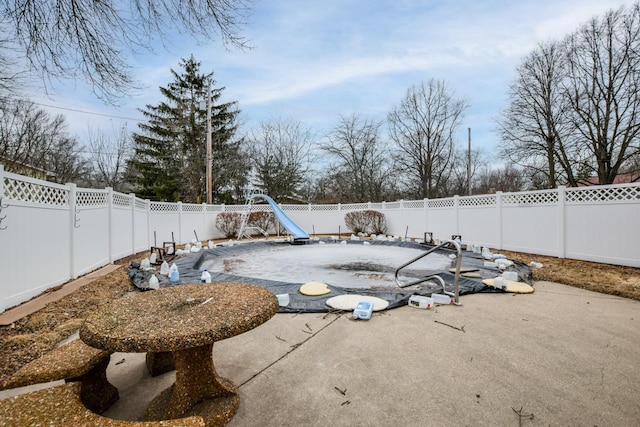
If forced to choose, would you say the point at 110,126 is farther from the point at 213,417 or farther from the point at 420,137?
the point at 213,417

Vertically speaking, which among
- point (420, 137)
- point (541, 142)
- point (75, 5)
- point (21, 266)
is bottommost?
point (21, 266)

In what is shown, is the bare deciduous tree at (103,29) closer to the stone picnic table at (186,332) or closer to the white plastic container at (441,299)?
the stone picnic table at (186,332)

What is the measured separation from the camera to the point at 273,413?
1.50 metres

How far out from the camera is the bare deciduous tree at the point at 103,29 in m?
2.60

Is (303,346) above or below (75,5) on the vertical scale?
below

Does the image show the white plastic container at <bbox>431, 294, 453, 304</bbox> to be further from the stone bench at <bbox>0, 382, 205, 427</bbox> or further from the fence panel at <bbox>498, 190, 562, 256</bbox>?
the fence panel at <bbox>498, 190, 562, 256</bbox>

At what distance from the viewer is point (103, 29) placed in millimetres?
2779

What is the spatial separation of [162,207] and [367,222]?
8278mm

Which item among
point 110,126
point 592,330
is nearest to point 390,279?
point 592,330

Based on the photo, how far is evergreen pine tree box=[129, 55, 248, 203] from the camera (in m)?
17.0

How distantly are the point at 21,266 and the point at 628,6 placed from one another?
16.9m

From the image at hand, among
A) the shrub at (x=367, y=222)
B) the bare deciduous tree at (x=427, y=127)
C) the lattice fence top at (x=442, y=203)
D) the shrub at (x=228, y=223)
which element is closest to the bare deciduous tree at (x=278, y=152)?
the bare deciduous tree at (x=427, y=127)

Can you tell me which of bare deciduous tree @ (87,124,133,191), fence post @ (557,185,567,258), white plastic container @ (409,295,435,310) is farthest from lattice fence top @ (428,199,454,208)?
bare deciduous tree @ (87,124,133,191)

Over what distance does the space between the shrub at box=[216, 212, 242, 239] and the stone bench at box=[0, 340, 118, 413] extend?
34.3 ft
